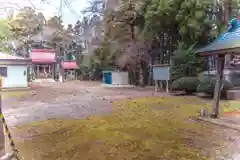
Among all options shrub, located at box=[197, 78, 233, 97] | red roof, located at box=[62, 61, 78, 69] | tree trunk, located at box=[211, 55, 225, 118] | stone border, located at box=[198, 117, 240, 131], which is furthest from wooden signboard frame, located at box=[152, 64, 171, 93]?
red roof, located at box=[62, 61, 78, 69]

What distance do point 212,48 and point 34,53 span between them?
26719 millimetres

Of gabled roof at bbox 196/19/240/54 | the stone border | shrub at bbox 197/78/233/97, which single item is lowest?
the stone border

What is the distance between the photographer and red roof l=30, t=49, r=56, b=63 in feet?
96.2

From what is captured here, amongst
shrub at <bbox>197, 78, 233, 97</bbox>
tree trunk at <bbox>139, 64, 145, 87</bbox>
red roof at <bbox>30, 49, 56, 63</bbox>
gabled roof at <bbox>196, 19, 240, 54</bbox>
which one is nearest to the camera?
gabled roof at <bbox>196, 19, 240, 54</bbox>

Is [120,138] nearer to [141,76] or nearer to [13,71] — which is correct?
[141,76]

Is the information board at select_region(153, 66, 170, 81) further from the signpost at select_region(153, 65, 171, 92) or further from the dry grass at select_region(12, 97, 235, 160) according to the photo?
the dry grass at select_region(12, 97, 235, 160)

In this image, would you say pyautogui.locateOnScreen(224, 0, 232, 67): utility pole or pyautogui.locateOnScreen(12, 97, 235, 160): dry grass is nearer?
pyautogui.locateOnScreen(12, 97, 235, 160): dry grass

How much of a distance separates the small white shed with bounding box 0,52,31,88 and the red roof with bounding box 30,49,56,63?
955cm

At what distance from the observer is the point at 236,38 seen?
6383 millimetres

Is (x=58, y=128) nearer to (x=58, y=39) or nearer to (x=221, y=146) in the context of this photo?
(x=221, y=146)

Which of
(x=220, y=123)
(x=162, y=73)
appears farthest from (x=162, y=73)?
(x=220, y=123)

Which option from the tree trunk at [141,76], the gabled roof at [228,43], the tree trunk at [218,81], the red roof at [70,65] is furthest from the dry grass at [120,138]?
the red roof at [70,65]

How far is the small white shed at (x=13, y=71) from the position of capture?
18969 millimetres

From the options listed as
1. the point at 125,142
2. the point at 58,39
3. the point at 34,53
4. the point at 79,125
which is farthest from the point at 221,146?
the point at 58,39
